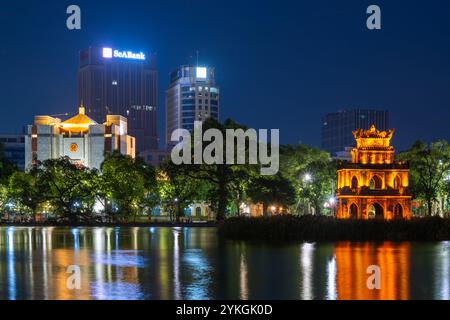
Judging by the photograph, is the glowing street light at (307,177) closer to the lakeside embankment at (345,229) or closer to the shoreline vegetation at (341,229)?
the shoreline vegetation at (341,229)

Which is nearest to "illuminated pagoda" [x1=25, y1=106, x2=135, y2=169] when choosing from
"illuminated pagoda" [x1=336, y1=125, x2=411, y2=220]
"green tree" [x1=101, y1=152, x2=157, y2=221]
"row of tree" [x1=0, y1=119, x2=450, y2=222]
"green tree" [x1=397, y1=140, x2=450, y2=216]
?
"row of tree" [x1=0, y1=119, x2=450, y2=222]

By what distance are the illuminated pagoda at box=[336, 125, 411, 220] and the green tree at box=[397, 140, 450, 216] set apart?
447 inches

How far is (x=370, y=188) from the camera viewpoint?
94.8 metres

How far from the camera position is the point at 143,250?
48.0 m

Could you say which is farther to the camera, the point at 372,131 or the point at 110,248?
the point at 372,131

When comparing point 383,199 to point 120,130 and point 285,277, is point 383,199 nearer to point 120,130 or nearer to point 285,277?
point 285,277

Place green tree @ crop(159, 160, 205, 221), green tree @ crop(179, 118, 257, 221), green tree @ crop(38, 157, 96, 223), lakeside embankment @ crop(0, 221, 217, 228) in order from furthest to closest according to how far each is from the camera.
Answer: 1. green tree @ crop(38, 157, 96, 223)
2. lakeside embankment @ crop(0, 221, 217, 228)
3. green tree @ crop(159, 160, 205, 221)
4. green tree @ crop(179, 118, 257, 221)

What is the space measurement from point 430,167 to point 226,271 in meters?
77.4

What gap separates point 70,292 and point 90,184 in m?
80.9

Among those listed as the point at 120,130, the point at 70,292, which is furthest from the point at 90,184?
the point at 70,292

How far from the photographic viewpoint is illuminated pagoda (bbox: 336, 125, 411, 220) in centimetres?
9206

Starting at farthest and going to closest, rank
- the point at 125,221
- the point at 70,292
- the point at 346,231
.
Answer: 1. the point at 125,221
2. the point at 346,231
3. the point at 70,292

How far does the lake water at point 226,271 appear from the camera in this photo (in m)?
27.1

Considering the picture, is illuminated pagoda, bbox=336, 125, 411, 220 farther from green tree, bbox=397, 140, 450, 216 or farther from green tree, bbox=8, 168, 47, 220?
green tree, bbox=8, 168, 47, 220
